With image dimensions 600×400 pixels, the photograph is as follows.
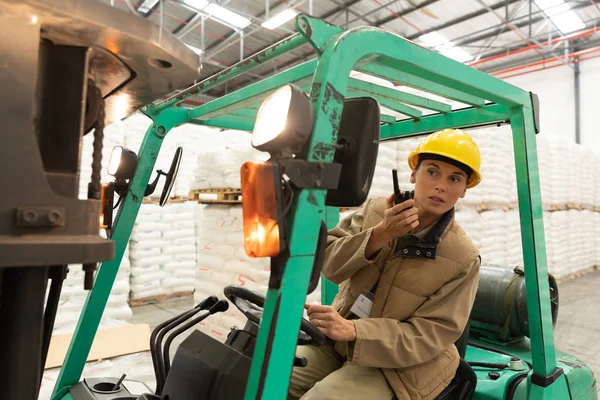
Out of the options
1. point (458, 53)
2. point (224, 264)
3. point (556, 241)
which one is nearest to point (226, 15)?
point (224, 264)

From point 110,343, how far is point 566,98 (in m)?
11.3

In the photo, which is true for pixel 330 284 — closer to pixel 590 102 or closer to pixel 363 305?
pixel 363 305

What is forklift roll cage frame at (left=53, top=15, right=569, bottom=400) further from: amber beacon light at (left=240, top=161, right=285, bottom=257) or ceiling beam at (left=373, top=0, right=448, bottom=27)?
ceiling beam at (left=373, top=0, right=448, bottom=27)

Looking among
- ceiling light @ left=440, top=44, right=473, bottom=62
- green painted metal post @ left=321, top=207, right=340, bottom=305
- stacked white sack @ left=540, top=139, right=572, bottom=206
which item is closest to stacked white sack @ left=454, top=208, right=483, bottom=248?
stacked white sack @ left=540, top=139, right=572, bottom=206

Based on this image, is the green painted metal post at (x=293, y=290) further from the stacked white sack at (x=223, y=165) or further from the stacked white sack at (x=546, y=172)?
the stacked white sack at (x=546, y=172)

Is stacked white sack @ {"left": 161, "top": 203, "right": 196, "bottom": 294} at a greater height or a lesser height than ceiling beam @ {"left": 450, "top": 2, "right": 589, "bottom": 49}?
lesser

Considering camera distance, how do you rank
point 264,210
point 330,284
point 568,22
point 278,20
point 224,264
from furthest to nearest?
1. point 568,22
2. point 278,20
3. point 224,264
4. point 330,284
5. point 264,210

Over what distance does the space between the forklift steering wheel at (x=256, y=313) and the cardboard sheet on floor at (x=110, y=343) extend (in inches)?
106

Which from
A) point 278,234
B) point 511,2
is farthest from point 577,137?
point 278,234

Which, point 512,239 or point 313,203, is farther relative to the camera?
point 512,239

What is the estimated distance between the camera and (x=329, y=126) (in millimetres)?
1051

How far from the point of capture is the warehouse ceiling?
729 cm

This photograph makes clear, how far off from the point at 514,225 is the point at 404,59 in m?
6.19

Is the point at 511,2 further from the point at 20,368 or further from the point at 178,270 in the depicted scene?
the point at 20,368
